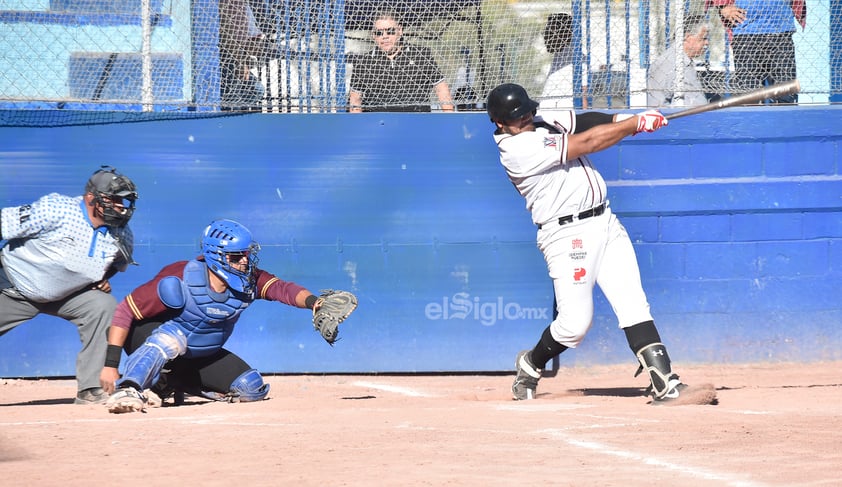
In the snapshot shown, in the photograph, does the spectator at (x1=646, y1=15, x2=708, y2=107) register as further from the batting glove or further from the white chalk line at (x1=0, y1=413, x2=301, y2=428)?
the white chalk line at (x1=0, y1=413, x2=301, y2=428)

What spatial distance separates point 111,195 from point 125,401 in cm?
133

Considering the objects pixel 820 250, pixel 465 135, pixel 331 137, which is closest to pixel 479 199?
pixel 465 135

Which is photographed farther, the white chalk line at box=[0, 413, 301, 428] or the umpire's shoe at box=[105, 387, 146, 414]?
the umpire's shoe at box=[105, 387, 146, 414]

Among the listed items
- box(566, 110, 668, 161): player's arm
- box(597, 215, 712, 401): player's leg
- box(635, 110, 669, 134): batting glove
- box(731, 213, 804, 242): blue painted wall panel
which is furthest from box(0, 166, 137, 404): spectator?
box(731, 213, 804, 242): blue painted wall panel

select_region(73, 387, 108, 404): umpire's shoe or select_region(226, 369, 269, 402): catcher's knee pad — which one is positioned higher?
select_region(226, 369, 269, 402): catcher's knee pad

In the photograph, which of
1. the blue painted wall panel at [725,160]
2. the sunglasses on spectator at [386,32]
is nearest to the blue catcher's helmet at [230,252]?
the sunglasses on spectator at [386,32]

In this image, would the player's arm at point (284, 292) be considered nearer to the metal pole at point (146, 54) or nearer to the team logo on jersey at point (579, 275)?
the team logo on jersey at point (579, 275)

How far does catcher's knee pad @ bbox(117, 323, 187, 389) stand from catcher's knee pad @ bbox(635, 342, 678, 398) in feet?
8.81

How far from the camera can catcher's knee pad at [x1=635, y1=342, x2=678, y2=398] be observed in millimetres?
6496

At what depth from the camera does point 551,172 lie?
661cm

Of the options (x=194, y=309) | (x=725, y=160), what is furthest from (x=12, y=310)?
(x=725, y=160)

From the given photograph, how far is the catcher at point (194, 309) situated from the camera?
6.42 meters

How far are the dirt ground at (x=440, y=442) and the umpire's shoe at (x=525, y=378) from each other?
197 mm

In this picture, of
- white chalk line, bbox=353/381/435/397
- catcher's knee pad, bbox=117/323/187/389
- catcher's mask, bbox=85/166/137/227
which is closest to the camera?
catcher's knee pad, bbox=117/323/187/389
